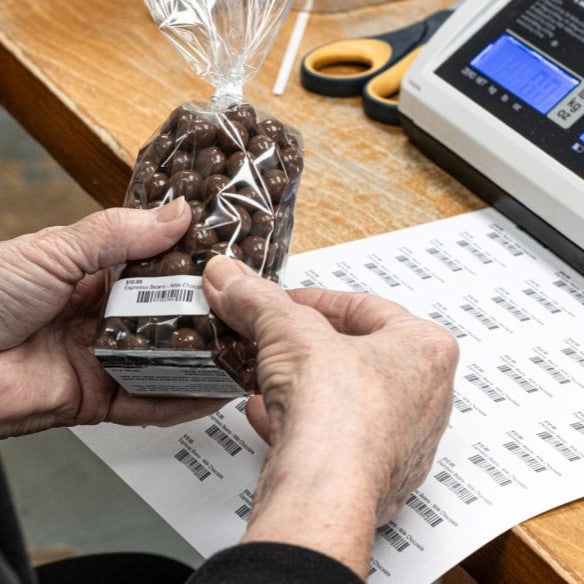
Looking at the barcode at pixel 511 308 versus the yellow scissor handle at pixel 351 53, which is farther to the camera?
the yellow scissor handle at pixel 351 53

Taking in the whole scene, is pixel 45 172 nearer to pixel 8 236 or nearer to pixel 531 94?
pixel 8 236

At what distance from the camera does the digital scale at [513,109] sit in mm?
855

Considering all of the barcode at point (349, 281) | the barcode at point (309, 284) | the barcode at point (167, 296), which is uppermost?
the barcode at point (167, 296)

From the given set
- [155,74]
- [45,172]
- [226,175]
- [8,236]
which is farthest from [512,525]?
[45,172]

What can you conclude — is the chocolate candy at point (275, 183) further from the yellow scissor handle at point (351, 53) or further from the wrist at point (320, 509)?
the yellow scissor handle at point (351, 53)

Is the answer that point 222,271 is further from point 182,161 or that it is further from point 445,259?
point 445,259

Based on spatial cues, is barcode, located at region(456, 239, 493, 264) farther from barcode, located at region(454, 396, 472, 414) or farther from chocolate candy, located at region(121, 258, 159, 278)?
→ chocolate candy, located at region(121, 258, 159, 278)

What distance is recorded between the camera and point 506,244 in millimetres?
886

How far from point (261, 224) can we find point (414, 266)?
22 centimetres

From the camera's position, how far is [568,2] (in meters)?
0.90

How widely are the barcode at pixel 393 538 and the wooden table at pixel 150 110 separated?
0.29 m

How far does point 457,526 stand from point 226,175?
27cm

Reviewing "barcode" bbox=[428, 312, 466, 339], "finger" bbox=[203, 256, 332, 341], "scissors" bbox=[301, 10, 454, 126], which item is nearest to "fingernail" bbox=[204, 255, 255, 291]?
"finger" bbox=[203, 256, 332, 341]

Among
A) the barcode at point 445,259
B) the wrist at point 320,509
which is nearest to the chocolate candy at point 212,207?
the wrist at point 320,509
